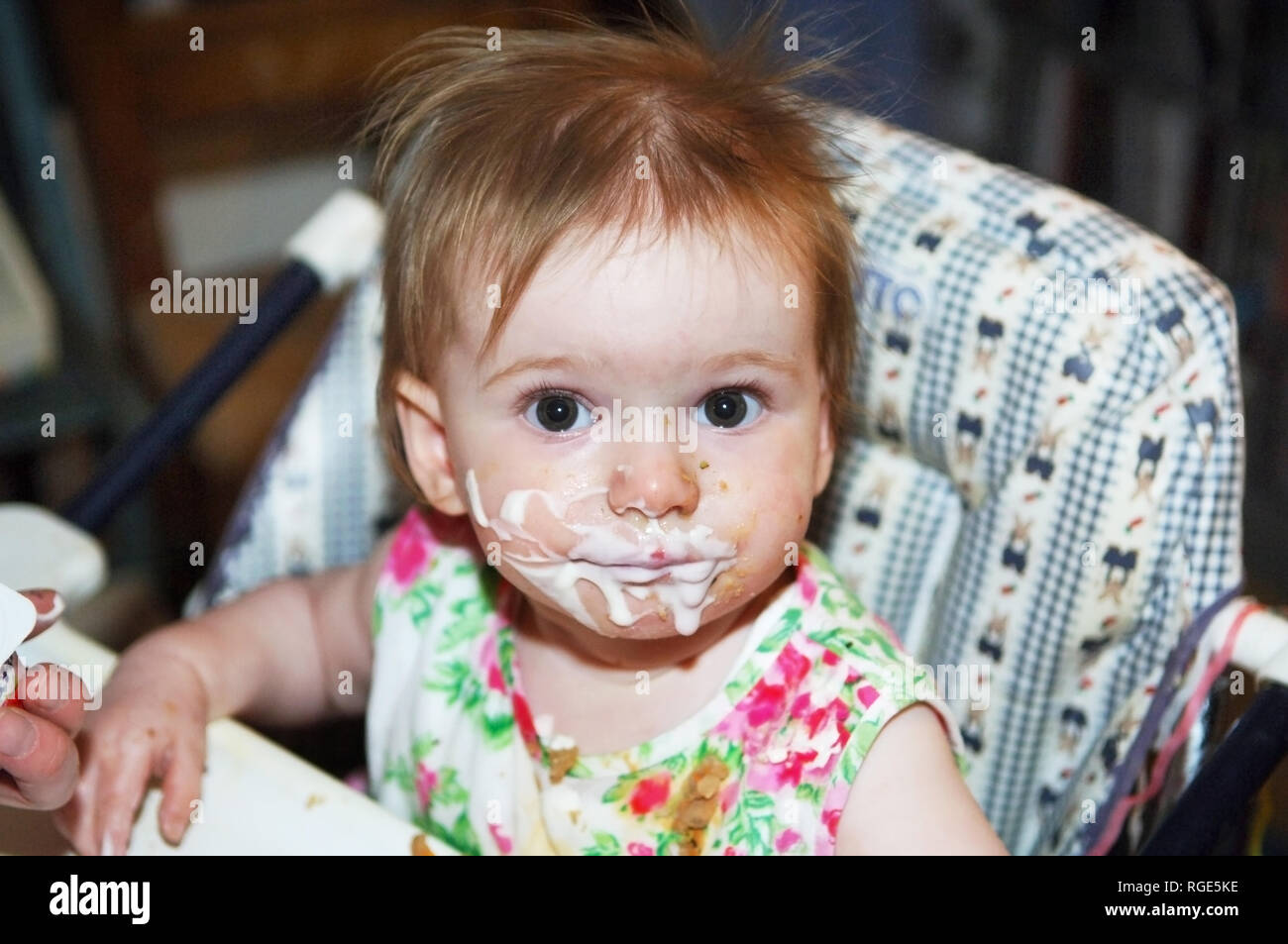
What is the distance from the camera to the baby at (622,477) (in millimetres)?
794

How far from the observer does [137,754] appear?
0.91m

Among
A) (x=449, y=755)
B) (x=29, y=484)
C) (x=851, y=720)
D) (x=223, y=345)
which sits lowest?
(x=29, y=484)

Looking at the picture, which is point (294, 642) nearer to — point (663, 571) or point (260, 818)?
point (260, 818)

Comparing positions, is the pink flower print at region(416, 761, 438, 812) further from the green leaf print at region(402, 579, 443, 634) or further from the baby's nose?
the baby's nose

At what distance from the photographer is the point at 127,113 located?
1995 mm

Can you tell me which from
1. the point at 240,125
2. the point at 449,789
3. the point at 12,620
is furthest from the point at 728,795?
the point at 240,125

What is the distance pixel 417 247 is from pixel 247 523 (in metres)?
0.41

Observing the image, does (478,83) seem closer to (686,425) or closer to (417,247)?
(417,247)

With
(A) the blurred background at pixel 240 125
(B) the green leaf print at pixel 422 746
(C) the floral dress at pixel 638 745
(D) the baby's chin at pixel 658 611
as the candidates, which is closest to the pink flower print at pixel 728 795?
(C) the floral dress at pixel 638 745

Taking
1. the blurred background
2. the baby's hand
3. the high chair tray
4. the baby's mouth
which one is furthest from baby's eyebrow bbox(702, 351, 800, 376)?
the blurred background

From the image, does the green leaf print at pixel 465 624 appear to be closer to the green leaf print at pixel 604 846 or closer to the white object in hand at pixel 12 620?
the green leaf print at pixel 604 846

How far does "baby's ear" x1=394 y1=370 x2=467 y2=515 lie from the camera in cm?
93

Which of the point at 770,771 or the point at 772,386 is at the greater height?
the point at 772,386
